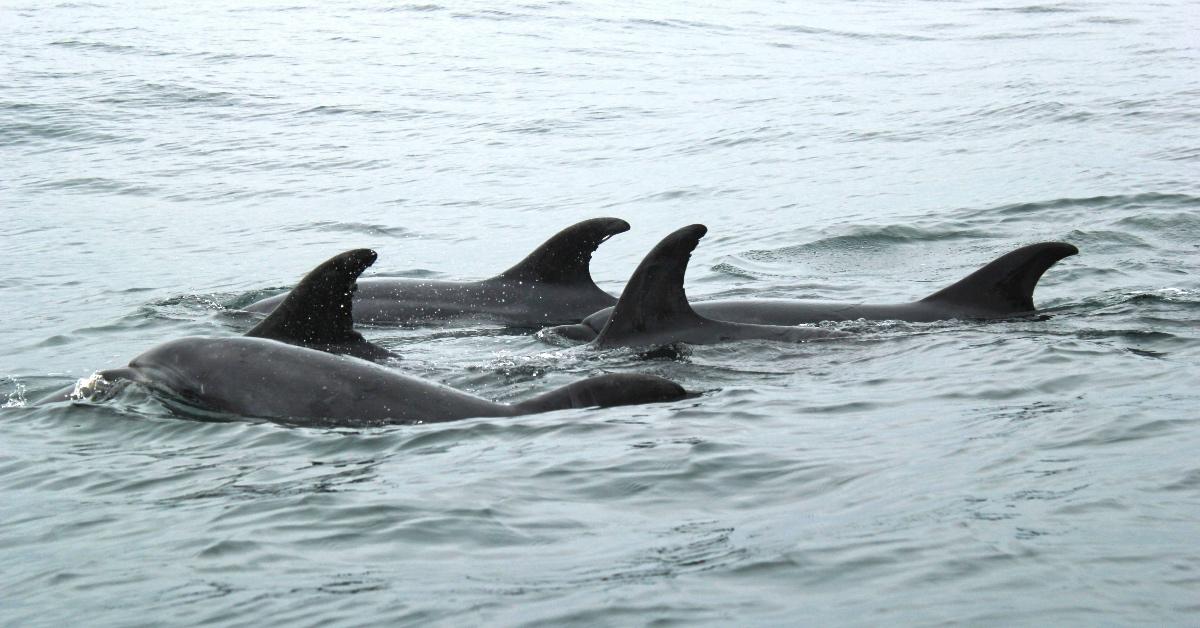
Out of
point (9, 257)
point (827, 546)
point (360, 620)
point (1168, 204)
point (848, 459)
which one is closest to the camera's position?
point (360, 620)

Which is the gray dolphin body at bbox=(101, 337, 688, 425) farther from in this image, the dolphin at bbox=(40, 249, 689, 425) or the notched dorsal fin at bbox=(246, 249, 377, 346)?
the notched dorsal fin at bbox=(246, 249, 377, 346)

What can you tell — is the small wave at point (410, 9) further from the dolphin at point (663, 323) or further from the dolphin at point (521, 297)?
the dolphin at point (663, 323)

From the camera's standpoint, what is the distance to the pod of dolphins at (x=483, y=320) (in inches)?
365

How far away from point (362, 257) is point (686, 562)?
4.69m

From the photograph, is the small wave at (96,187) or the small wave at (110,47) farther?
the small wave at (110,47)

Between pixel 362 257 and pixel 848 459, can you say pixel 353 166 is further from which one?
pixel 848 459

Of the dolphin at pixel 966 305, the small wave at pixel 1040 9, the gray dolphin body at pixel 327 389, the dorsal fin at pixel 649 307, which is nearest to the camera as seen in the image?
the gray dolphin body at pixel 327 389

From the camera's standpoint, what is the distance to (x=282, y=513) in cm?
764

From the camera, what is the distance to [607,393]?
902 cm

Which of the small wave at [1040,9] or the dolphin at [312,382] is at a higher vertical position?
the small wave at [1040,9]

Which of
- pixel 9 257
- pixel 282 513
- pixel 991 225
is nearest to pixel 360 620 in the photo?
pixel 282 513

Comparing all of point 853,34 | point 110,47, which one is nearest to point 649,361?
point 853,34

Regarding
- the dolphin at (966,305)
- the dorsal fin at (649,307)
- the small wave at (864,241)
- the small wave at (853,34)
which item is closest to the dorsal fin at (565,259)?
the dolphin at (966,305)

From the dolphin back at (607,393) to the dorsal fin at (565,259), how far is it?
4341mm
